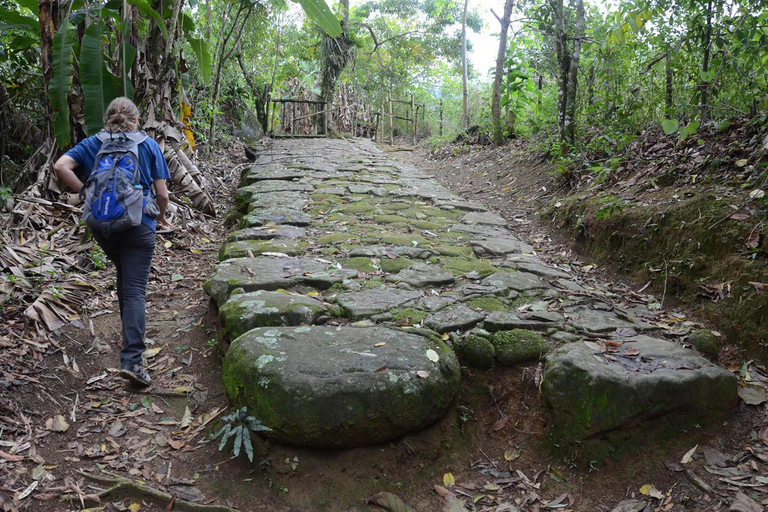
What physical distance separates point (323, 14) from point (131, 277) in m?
2.68

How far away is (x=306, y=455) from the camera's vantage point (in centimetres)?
221

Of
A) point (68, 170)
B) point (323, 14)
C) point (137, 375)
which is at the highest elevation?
point (323, 14)

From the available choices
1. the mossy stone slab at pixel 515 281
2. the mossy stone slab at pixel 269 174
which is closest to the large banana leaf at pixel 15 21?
the mossy stone slab at pixel 269 174

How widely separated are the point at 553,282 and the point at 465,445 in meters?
1.62

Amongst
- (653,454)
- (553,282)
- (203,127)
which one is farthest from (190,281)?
(203,127)

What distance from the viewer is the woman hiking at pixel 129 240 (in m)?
2.74

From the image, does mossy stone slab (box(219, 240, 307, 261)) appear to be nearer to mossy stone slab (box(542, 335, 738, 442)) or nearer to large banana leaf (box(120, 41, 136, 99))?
large banana leaf (box(120, 41, 136, 99))

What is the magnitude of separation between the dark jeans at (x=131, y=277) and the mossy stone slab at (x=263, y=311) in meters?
0.43

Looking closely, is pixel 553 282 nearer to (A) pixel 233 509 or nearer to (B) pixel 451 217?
(B) pixel 451 217

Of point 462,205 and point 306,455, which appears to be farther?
point 462,205

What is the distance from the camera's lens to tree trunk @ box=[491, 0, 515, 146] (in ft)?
29.3

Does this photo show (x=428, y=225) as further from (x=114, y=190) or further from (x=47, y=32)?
(x=47, y=32)

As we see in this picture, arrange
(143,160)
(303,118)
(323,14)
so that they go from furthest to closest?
(303,118), (323,14), (143,160)

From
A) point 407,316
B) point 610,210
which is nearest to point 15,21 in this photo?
point 407,316
